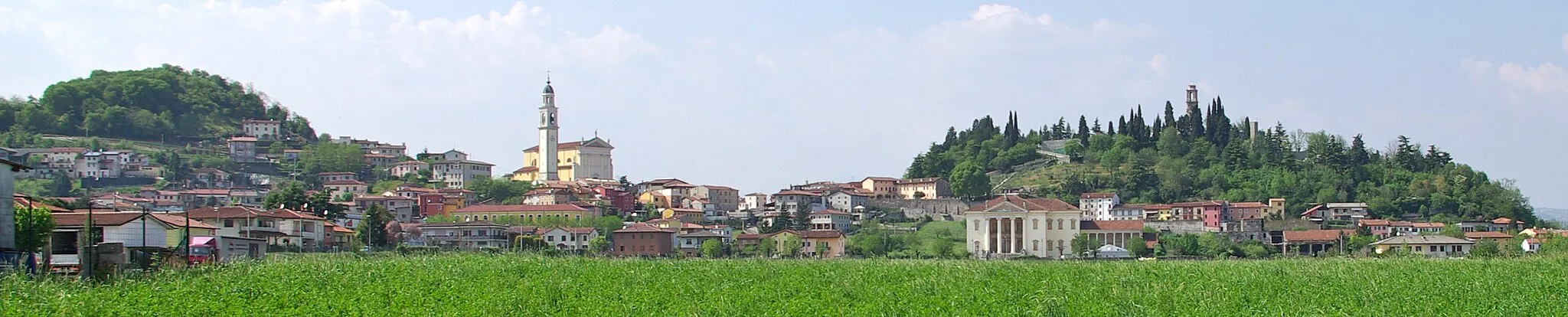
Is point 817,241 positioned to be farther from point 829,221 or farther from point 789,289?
point 789,289

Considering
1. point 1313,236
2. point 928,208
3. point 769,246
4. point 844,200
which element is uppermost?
point 844,200

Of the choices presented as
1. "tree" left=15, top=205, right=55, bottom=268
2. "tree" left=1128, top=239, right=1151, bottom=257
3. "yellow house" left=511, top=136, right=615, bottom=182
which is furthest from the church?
"tree" left=15, top=205, right=55, bottom=268

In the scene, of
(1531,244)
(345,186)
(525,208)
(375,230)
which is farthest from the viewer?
(345,186)

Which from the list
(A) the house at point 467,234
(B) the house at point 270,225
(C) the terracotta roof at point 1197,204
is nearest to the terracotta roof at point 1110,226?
(C) the terracotta roof at point 1197,204

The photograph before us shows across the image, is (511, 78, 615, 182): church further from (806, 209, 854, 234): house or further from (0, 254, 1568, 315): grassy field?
(0, 254, 1568, 315): grassy field

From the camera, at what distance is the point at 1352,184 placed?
90.2 metres

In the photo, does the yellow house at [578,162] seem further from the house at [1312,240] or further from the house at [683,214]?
the house at [1312,240]

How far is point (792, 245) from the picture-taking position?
61.6 m

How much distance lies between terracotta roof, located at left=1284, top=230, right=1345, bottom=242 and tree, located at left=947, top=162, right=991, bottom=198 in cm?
2046

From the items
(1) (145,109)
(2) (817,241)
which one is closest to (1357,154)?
(2) (817,241)

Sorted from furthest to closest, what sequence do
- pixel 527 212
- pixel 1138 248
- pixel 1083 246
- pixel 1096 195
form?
pixel 1096 195 → pixel 527 212 → pixel 1138 248 → pixel 1083 246

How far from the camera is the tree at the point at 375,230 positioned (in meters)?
55.3

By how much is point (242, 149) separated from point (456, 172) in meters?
13.4

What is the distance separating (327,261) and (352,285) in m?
4.35
